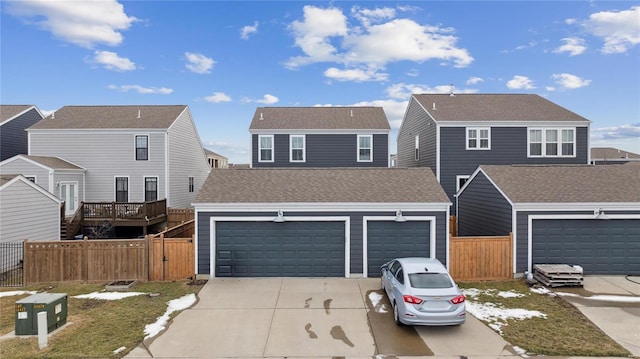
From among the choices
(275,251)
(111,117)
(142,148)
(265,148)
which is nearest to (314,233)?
(275,251)

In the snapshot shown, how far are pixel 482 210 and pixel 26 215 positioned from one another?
20758mm

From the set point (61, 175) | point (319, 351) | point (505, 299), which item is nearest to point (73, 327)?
point (319, 351)

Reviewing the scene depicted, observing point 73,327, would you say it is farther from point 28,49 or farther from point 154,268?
point 28,49

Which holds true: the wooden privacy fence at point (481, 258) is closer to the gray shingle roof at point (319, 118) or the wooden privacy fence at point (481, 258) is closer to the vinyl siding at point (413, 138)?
the vinyl siding at point (413, 138)

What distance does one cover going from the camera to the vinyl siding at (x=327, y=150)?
24078 mm

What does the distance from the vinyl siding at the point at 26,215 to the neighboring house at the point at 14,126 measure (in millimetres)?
13479

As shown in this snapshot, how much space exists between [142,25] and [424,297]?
73.0 ft

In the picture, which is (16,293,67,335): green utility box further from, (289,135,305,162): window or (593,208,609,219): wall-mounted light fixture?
(593,208,609,219): wall-mounted light fixture

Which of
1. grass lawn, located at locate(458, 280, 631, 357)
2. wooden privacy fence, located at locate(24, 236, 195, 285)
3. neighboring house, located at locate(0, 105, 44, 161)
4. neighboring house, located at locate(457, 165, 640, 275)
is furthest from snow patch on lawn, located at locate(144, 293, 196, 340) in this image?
neighboring house, located at locate(0, 105, 44, 161)

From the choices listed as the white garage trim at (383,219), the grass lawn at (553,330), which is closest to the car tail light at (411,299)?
the grass lawn at (553,330)

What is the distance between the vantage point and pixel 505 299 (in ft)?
35.8

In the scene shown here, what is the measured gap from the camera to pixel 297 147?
2420 centimetres

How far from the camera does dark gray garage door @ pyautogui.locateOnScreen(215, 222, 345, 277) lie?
1329 cm

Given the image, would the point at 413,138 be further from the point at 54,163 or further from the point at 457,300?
the point at 54,163
